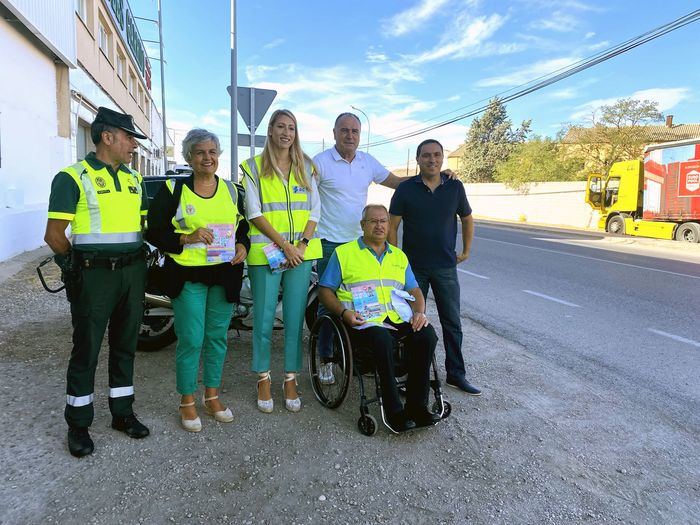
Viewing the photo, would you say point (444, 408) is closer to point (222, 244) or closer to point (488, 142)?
point (222, 244)

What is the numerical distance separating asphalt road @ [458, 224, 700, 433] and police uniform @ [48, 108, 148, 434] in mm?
3790

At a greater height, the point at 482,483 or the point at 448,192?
the point at 448,192

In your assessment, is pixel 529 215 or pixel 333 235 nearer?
pixel 333 235

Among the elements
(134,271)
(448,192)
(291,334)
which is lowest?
(291,334)

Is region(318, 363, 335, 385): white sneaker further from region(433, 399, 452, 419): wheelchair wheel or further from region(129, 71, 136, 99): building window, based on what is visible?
region(129, 71, 136, 99): building window

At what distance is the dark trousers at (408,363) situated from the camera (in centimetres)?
293

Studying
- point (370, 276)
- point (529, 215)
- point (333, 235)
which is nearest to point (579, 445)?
point (370, 276)

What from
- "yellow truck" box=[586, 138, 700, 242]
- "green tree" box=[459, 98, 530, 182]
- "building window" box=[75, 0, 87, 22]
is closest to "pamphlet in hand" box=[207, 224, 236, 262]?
"building window" box=[75, 0, 87, 22]

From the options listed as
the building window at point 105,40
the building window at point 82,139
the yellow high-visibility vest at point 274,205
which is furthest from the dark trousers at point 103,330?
the building window at point 105,40

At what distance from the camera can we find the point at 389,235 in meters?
3.77

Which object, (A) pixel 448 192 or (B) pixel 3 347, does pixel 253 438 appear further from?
(B) pixel 3 347

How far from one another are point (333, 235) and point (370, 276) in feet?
2.01

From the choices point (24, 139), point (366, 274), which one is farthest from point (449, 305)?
point (24, 139)

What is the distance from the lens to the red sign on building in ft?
53.2
